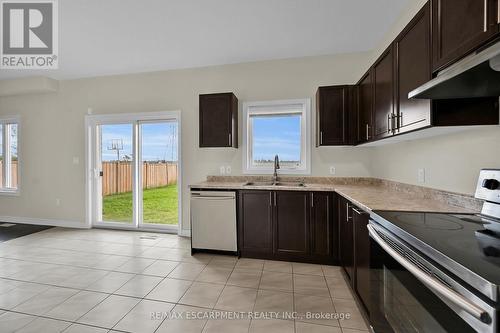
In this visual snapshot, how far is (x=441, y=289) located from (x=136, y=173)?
4.39 m

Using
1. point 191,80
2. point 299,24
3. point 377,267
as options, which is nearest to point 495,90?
point 377,267

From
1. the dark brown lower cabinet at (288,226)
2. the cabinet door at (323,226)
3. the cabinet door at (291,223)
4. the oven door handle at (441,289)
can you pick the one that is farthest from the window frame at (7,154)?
the oven door handle at (441,289)

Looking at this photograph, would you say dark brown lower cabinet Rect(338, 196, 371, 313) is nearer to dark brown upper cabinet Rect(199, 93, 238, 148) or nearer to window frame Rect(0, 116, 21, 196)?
dark brown upper cabinet Rect(199, 93, 238, 148)

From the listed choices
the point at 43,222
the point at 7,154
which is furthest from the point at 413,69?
the point at 7,154

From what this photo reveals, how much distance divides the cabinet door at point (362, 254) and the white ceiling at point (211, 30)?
2155mm

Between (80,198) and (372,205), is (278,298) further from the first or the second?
(80,198)

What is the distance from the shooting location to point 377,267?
144cm

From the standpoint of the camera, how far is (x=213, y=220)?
10.2ft

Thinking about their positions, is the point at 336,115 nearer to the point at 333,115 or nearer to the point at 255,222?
the point at 333,115

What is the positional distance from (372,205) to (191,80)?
3.37 metres

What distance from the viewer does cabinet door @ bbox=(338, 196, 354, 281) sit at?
2.15 metres

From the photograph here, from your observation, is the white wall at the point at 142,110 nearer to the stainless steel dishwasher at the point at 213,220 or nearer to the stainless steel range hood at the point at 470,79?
the stainless steel dishwasher at the point at 213,220

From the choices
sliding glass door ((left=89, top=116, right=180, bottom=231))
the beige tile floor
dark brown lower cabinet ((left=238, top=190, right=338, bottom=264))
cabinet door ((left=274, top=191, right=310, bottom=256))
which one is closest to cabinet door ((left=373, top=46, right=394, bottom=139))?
dark brown lower cabinet ((left=238, top=190, right=338, bottom=264))

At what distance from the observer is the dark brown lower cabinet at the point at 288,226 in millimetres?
2799
